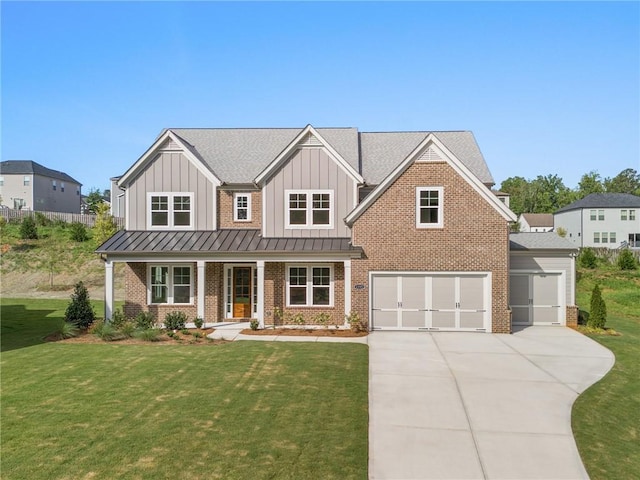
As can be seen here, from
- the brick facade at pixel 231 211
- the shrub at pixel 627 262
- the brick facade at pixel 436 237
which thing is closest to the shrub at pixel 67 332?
the brick facade at pixel 231 211

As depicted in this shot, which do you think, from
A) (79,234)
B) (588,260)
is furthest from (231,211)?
(588,260)

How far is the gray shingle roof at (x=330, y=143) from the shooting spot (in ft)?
65.9

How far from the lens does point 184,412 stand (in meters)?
8.29

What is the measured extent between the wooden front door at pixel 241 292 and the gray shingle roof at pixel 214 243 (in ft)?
5.28

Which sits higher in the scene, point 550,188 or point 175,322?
point 550,188

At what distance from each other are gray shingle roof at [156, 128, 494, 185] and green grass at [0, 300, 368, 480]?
9.93m

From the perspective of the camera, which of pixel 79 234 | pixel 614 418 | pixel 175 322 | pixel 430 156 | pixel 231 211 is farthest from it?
pixel 79 234

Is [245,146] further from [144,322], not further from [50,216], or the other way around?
[50,216]

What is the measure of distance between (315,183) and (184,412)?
39.7 feet

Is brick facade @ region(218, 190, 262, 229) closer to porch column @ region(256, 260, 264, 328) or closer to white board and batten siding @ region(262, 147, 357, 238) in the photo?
white board and batten siding @ region(262, 147, 357, 238)

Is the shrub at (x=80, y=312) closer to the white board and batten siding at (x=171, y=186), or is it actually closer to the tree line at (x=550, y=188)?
the white board and batten siding at (x=171, y=186)

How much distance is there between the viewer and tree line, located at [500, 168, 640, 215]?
99.4 meters

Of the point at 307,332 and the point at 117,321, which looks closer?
the point at 307,332

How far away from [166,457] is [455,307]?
1283cm
